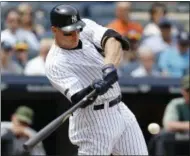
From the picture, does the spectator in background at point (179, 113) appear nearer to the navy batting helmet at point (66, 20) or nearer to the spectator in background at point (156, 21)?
the spectator in background at point (156, 21)

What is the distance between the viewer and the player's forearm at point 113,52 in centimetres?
513

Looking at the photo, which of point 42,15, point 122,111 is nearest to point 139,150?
point 122,111

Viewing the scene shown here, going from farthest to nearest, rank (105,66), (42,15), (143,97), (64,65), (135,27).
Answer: (42,15) < (135,27) < (143,97) < (64,65) < (105,66)

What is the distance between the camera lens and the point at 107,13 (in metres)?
10.4

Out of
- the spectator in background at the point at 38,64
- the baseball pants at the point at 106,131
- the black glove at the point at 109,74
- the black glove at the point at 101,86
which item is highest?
the black glove at the point at 109,74

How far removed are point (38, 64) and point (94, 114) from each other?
3175mm

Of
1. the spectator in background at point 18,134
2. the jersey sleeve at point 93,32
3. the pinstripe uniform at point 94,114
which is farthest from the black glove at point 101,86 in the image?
the spectator in background at point 18,134

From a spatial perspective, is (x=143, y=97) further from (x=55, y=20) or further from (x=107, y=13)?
(x=55, y=20)

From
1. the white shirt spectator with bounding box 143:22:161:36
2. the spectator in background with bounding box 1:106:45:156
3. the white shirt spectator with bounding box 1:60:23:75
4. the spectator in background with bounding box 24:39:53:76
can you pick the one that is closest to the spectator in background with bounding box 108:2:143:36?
the white shirt spectator with bounding box 143:22:161:36

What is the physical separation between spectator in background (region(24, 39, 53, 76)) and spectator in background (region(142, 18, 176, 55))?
129 centimetres

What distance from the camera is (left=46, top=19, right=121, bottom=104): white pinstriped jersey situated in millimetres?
5273

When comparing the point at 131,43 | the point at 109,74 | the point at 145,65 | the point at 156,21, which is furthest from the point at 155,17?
the point at 109,74

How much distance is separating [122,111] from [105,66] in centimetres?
65

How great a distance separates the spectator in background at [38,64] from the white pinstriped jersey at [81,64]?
3.08 meters
